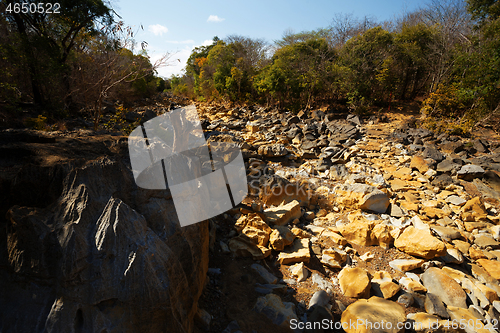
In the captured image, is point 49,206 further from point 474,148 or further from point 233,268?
point 474,148

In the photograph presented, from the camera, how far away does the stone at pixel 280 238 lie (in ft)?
11.7

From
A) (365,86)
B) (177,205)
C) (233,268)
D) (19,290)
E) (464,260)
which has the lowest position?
(464,260)

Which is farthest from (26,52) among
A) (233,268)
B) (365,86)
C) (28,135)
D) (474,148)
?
(474,148)

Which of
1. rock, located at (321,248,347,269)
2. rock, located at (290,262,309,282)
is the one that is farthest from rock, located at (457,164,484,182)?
rock, located at (290,262,309,282)

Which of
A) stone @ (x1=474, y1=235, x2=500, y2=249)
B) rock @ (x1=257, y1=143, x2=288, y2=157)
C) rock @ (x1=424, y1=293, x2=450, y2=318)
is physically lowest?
stone @ (x1=474, y1=235, x2=500, y2=249)

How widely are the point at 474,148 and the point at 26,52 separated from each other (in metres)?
14.3

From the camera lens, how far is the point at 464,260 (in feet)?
12.3

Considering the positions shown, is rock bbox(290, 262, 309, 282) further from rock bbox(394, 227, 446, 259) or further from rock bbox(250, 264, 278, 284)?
rock bbox(394, 227, 446, 259)

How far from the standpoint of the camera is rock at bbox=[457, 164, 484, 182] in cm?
597

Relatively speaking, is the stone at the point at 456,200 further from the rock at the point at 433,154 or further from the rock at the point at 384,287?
the rock at the point at 384,287

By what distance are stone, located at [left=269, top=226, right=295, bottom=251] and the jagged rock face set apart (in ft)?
6.09

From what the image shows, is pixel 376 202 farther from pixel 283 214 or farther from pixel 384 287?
pixel 384 287

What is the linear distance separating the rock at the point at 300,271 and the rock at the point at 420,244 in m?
1.73

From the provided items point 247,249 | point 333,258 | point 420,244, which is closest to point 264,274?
point 247,249
